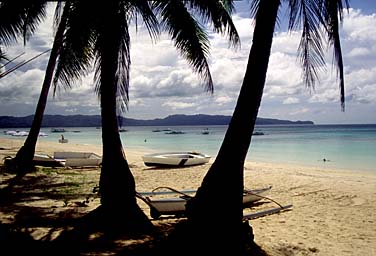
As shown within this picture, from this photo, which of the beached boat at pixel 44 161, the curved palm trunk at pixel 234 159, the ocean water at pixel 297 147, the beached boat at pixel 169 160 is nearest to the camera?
the curved palm trunk at pixel 234 159

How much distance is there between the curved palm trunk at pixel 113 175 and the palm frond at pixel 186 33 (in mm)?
1664

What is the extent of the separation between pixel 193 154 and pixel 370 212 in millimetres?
9452

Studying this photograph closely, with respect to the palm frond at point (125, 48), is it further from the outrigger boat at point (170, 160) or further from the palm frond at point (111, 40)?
the outrigger boat at point (170, 160)

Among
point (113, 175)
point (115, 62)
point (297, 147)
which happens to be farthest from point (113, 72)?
point (297, 147)

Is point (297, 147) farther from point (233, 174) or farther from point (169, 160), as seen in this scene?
point (233, 174)

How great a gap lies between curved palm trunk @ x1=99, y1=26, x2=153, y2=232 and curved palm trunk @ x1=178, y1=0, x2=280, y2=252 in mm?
1327

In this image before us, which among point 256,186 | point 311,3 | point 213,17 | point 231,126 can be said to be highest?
point 213,17

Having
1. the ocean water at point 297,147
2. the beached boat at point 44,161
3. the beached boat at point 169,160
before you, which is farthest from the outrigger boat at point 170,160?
the ocean water at point 297,147

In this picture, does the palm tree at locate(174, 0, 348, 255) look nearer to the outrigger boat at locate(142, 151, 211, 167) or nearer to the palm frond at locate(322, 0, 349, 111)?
the palm frond at locate(322, 0, 349, 111)

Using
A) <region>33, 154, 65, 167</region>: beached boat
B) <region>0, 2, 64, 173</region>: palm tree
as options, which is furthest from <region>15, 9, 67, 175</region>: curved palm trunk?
<region>33, 154, 65, 167</region>: beached boat

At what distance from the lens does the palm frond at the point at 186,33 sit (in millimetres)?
6839

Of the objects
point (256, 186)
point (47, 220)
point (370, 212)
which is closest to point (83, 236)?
point (47, 220)

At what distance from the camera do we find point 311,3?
508 cm

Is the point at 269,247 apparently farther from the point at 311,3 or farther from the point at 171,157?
the point at 171,157
